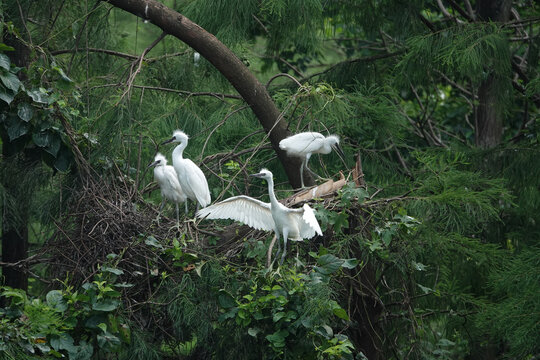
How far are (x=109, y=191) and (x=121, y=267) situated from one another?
1.76 ft

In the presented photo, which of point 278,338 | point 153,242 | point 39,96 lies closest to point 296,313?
point 278,338

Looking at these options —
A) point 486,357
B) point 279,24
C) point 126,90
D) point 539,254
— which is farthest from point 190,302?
point 486,357

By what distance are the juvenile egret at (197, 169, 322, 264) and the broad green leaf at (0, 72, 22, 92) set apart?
112 cm

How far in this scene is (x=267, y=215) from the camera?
161 inches

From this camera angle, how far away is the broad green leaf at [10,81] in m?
4.26

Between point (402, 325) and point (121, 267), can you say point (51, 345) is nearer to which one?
point (121, 267)

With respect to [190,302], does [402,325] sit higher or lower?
lower

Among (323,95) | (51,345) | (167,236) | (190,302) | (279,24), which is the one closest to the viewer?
(51,345)

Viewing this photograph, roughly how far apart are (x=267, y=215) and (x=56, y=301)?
1045mm

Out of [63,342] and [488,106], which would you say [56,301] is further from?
[488,106]

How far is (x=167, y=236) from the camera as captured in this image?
13.7 feet

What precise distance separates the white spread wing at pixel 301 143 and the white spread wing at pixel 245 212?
24.6 inches

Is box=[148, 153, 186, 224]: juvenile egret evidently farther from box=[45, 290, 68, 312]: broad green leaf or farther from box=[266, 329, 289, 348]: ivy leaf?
box=[266, 329, 289, 348]: ivy leaf

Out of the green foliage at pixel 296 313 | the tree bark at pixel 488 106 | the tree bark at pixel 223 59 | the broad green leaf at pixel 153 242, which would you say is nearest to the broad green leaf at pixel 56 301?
the broad green leaf at pixel 153 242
